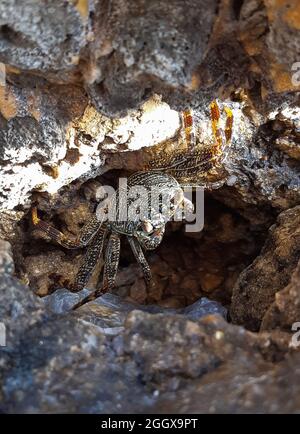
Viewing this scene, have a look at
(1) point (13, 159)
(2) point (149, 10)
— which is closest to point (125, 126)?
(1) point (13, 159)

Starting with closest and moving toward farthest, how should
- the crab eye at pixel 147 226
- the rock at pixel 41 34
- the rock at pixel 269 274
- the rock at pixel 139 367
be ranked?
the rock at pixel 139 367, the rock at pixel 41 34, the rock at pixel 269 274, the crab eye at pixel 147 226

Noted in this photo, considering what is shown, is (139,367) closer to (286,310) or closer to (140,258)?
(286,310)

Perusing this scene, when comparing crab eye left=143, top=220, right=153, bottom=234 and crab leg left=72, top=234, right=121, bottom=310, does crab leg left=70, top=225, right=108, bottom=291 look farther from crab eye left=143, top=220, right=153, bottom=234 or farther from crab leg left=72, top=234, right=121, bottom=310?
crab eye left=143, top=220, right=153, bottom=234

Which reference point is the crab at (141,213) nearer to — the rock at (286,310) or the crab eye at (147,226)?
the crab eye at (147,226)

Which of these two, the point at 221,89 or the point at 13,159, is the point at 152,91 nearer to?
the point at 221,89

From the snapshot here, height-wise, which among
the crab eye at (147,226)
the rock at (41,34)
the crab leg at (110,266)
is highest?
the rock at (41,34)

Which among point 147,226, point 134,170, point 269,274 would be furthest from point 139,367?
point 134,170

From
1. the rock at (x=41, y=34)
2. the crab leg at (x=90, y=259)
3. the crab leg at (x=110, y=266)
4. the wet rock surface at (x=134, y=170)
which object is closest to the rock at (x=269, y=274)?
the wet rock surface at (x=134, y=170)
